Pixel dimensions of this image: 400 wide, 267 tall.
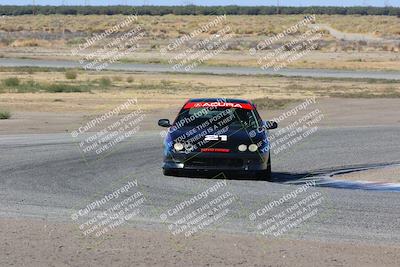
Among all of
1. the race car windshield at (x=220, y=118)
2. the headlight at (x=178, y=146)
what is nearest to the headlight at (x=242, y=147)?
the race car windshield at (x=220, y=118)

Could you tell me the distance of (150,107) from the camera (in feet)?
124

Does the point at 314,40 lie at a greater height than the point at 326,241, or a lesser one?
lesser

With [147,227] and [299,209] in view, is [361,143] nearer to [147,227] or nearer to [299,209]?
[299,209]

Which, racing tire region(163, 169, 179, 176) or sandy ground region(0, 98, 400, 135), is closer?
racing tire region(163, 169, 179, 176)

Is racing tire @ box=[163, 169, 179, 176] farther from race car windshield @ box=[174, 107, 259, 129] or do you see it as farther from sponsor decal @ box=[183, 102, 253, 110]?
sponsor decal @ box=[183, 102, 253, 110]

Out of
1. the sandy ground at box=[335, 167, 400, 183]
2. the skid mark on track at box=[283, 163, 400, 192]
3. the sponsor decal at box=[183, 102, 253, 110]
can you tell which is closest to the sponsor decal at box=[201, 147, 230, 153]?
the skid mark on track at box=[283, 163, 400, 192]

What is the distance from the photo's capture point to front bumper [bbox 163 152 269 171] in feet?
56.9

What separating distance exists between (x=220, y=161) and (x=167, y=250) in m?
6.66

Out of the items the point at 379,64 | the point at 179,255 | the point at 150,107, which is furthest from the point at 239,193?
the point at 379,64

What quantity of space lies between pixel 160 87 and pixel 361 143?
2341cm

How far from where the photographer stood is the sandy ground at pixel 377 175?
18.8 metres
